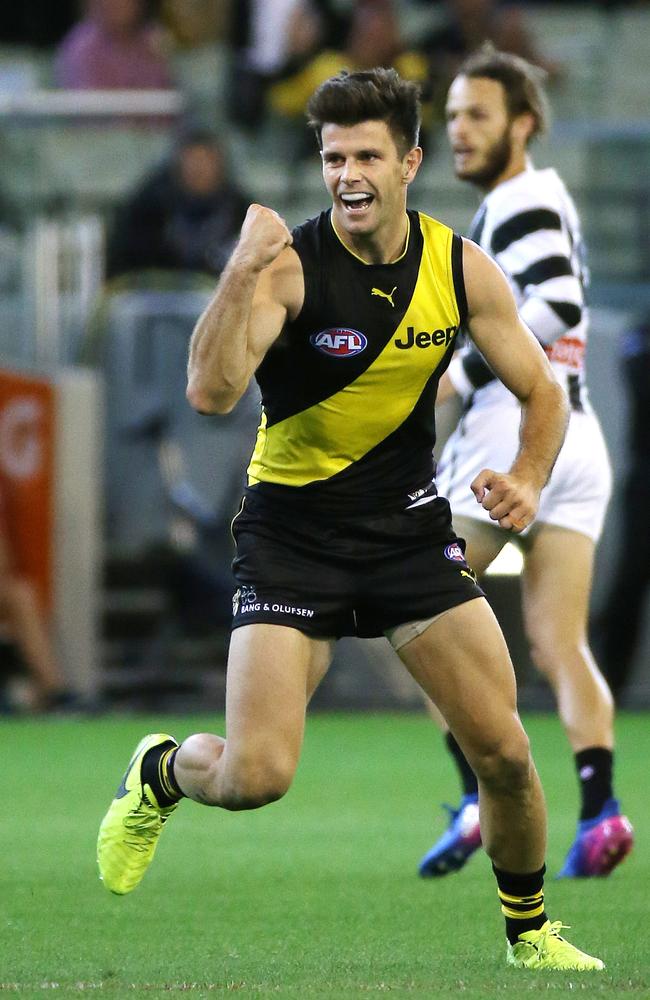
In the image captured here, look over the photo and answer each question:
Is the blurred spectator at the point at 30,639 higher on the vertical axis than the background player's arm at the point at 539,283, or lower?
lower

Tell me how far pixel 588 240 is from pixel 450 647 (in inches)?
366

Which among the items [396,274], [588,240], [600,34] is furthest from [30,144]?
[396,274]

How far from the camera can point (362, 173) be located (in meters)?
4.76

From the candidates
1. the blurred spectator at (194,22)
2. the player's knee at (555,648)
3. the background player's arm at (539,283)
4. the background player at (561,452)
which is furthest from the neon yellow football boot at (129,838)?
the blurred spectator at (194,22)

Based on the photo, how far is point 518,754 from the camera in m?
4.77

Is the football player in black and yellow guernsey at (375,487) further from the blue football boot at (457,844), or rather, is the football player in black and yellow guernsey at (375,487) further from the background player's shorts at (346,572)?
the blue football boot at (457,844)

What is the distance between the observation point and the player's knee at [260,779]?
4789 millimetres

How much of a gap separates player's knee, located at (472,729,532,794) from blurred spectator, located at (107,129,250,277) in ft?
30.0

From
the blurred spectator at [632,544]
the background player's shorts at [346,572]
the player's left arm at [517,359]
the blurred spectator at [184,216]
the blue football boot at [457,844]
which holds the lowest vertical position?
the blurred spectator at [632,544]

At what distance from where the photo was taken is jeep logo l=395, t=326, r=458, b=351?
4836mm

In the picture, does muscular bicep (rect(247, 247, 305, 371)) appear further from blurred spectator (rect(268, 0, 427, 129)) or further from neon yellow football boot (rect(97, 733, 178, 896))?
blurred spectator (rect(268, 0, 427, 129))

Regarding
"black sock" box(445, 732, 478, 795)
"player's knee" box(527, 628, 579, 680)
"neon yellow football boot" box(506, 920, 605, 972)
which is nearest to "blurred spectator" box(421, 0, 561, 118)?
"player's knee" box(527, 628, 579, 680)

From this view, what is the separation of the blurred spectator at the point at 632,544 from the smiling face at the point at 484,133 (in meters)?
5.68

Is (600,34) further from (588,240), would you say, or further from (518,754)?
(518,754)
